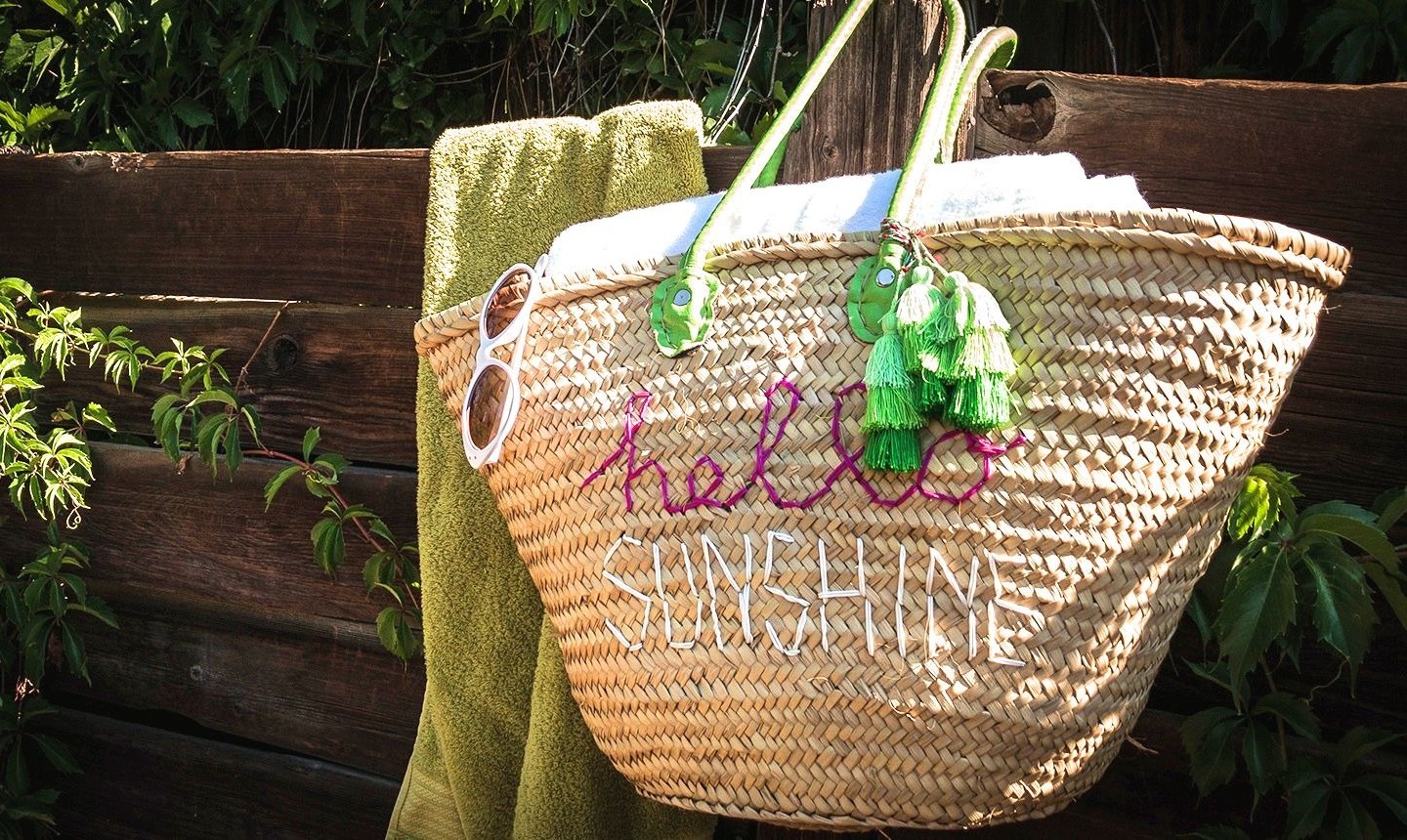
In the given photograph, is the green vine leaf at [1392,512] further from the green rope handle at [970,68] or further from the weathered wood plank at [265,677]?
the weathered wood plank at [265,677]

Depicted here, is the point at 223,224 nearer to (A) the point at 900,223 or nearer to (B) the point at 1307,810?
(A) the point at 900,223

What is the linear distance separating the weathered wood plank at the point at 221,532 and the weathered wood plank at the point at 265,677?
0.03 m

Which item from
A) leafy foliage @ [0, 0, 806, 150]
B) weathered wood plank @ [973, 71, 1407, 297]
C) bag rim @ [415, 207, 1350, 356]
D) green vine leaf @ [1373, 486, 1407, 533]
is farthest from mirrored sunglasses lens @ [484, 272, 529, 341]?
green vine leaf @ [1373, 486, 1407, 533]

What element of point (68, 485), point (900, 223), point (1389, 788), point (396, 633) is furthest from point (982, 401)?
point (68, 485)

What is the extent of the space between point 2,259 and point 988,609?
1.43 meters

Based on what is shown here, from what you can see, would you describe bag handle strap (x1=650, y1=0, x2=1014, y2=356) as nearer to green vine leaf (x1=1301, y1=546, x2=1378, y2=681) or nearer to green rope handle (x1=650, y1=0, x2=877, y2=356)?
green rope handle (x1=650, y1=0, x2=877, y2=356)

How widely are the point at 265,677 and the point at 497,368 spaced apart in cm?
74

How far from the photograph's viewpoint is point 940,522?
0.75 m

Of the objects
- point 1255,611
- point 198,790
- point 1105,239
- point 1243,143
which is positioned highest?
point 1243,143

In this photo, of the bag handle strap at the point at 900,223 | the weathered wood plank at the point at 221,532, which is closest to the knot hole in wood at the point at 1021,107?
the bag handle strap at the point at 900,223

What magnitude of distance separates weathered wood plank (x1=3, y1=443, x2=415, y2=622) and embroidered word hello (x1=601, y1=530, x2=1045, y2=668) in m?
0.56

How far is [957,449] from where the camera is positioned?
2.44 ft

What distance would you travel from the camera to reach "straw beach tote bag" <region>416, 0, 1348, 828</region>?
724 millimetres

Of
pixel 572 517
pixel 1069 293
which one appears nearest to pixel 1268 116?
pixel 1069 293
